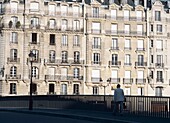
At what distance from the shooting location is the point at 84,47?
2891 inches

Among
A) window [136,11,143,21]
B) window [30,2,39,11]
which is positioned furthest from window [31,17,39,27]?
window [136,11,143,21]

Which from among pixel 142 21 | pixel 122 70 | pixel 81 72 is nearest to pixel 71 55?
pixel 81 72

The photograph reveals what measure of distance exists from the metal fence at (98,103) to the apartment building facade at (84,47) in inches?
1075

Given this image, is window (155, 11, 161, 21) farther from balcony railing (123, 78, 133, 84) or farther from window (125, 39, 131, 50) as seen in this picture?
balcony railing (123, 78, 133, 84)

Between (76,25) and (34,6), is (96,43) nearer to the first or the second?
(76,25)

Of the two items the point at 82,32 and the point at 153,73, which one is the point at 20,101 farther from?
the point at 153,73

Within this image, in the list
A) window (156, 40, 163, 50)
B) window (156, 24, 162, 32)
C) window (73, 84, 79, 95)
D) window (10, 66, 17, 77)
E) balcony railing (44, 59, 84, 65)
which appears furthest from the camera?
window (156, 24, 162, 32)

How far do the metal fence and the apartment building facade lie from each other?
2732 cm

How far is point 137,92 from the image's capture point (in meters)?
75.2

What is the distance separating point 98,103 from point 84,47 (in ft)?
147

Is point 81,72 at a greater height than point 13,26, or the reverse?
point 13,26

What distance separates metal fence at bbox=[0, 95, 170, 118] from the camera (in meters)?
23.0

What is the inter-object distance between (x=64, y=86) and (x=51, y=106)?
36571mm

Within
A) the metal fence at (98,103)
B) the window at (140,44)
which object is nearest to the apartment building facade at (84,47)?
the window at (140,44)
